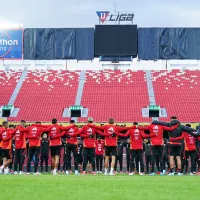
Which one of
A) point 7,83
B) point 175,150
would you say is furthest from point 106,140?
point 7,83

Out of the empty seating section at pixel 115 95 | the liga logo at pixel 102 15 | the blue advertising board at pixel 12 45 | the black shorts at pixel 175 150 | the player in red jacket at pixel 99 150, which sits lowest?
the player in red jacket at pixel 99 150

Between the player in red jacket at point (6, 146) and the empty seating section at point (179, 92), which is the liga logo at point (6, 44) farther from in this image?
the player in red jacket at point (6, 146)

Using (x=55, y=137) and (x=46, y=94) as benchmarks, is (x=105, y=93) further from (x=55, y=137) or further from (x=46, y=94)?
(x=55, y=137)

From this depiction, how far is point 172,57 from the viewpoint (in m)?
53.7

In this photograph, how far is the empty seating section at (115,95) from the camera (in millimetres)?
47062

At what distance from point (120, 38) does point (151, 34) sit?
141 inches

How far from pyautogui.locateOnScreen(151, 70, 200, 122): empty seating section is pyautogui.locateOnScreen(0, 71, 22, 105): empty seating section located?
1395 cm

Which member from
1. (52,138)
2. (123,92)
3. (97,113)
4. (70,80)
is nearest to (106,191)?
(52,138)

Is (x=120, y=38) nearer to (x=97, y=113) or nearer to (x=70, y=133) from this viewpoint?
(x=97, y=113)

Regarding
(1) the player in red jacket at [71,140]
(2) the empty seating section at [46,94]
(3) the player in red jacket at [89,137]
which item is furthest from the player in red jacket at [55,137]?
(2) the empty seating section at [46,94]

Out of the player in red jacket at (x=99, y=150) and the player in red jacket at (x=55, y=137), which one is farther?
the player in red jacket at (x=99, y=150)

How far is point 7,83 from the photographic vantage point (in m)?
54.6

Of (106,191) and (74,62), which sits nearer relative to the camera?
(106,191)

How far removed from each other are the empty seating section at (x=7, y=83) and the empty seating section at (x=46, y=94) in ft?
3.39
